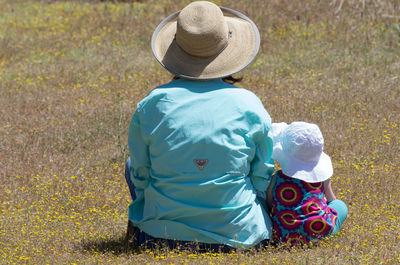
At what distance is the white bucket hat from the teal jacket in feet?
0.60

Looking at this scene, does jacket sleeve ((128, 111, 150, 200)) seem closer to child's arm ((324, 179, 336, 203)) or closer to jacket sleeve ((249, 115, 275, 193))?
jacket sleeve ((249, 115, 275, 193))

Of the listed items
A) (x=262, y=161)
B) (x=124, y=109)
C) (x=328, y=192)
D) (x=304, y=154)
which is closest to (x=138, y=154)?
(x=262, y=161)

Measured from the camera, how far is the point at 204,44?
4.23 meters

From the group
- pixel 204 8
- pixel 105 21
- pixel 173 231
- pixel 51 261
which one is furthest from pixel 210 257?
pixel 105 21

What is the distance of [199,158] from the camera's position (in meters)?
4.20

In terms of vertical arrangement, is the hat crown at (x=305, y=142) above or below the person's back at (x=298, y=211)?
above

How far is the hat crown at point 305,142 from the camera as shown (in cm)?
446

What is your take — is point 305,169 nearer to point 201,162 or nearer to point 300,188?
point 300,188

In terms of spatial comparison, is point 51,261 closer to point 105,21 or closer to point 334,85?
point 334,85

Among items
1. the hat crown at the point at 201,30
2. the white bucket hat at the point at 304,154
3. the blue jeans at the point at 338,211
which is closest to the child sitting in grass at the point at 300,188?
the white bucket hat at the point at 304,154

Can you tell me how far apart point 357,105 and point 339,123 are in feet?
2.23

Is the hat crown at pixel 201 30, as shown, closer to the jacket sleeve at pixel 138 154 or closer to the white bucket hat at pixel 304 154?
the jacket sleeve at pixel 138 154

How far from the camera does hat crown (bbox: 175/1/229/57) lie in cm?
420

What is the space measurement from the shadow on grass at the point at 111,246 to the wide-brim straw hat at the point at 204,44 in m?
1.31
